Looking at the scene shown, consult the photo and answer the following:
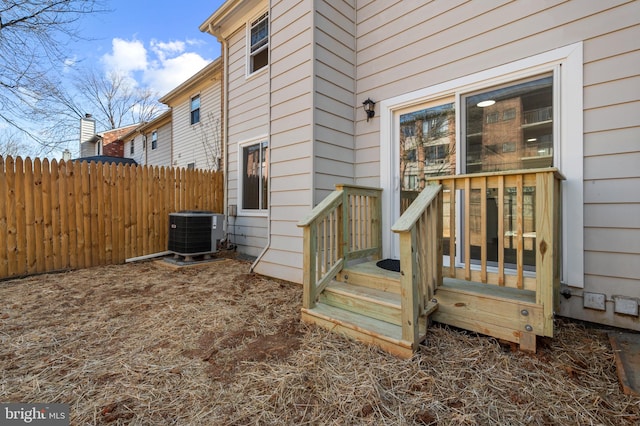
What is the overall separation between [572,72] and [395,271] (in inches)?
90.2

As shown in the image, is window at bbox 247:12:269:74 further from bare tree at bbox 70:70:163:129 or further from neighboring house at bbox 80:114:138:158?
bare tree at bbox 70:70:163:129

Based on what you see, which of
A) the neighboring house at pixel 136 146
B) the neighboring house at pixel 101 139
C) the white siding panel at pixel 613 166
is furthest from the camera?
the neighboring house at pixel 101 139

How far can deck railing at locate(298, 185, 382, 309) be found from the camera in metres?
2.57

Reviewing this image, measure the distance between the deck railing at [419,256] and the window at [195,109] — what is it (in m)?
9.59

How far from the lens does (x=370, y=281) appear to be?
2838mm

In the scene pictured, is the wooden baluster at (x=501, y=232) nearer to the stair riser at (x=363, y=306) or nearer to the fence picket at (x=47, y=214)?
the stair riser at (x=363, y=306)

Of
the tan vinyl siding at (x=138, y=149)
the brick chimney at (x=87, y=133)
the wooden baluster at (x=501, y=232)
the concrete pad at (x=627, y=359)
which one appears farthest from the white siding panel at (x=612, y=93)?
the brick chimney at (x=87, y=133)

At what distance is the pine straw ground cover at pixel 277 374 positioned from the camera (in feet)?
4.87

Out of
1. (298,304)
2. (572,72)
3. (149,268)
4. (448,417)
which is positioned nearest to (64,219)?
(149,268)

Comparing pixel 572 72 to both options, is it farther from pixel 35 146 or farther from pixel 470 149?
pixel 35 146

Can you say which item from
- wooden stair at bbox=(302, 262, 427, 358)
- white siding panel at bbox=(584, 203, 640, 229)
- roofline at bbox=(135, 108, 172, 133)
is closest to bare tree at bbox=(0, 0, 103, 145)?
roofline at bbox=(135, 108, 172, 133)

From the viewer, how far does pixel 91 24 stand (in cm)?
708

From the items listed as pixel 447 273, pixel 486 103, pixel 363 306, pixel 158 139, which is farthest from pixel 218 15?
pixel 158 139

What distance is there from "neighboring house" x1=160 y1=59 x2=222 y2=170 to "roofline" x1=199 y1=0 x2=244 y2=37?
6.08 ft
